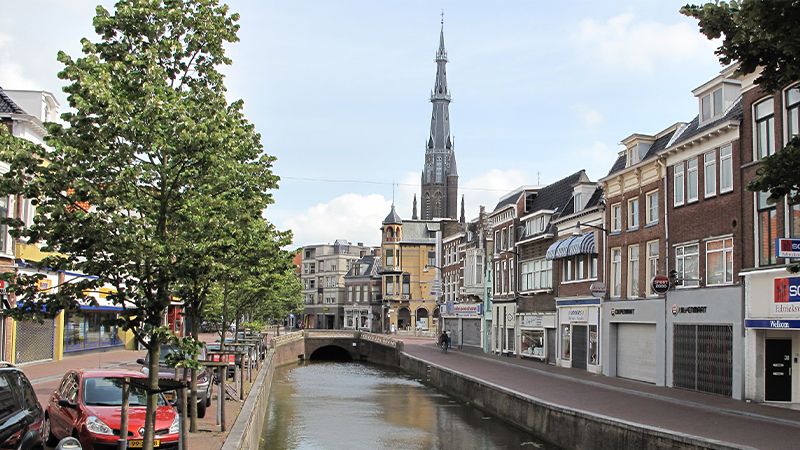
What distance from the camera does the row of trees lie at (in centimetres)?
957

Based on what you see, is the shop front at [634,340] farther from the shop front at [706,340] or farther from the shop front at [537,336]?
the shop front at [537,336]

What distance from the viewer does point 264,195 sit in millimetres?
17656

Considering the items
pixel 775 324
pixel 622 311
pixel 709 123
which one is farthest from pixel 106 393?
pixel 622 311

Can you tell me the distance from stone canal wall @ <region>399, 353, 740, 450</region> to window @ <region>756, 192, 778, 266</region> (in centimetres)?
756

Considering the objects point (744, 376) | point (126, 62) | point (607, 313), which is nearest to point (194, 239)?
point (126, 62)

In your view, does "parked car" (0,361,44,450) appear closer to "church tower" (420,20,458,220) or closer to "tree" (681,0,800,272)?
"tree" (681,0,800,272)

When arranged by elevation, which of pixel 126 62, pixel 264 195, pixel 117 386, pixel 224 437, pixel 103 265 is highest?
pixel 126 62

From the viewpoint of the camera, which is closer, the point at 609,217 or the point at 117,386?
the point at 117,386

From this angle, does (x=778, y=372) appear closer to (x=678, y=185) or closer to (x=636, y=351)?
(x=678, y=185)

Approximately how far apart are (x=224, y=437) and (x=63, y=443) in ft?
28.3

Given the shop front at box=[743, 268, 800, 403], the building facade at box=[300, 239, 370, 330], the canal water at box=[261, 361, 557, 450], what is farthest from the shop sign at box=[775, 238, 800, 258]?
the building facade at box=[300, 239, 370, 330]

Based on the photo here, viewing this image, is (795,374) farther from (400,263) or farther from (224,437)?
(400,263)

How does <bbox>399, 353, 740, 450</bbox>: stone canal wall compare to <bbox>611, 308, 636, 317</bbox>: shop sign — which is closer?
<bbox>399, 353, 740, 450</bbox>: stone canal wall

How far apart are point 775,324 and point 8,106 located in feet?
90.7
